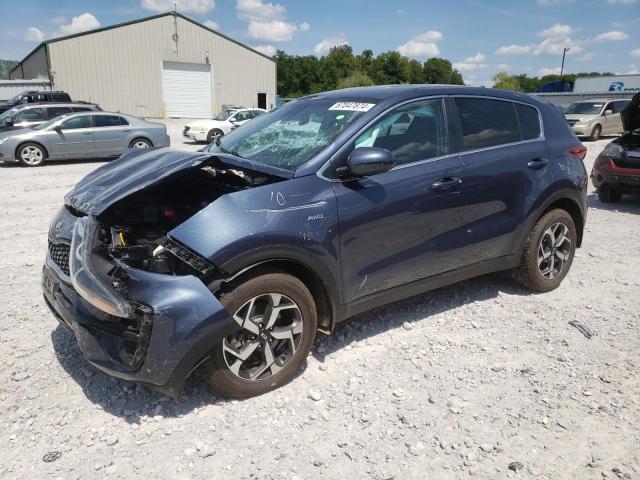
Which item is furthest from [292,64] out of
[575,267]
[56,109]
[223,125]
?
[575,267]

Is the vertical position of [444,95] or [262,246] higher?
[444,95]

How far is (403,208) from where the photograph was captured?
132 inches

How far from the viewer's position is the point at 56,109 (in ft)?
49.5

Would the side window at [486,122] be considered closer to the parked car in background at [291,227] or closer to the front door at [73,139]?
the parked car in background at [291,227]

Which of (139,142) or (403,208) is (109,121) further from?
(403,208)

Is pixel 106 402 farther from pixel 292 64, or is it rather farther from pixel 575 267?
pixel 292 64

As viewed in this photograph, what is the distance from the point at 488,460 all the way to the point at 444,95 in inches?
102

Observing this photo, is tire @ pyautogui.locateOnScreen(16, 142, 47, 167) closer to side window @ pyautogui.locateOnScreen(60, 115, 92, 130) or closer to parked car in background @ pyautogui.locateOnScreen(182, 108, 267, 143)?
side window @ pyautogui.locateOnScreen(60, 115, 92, 130)

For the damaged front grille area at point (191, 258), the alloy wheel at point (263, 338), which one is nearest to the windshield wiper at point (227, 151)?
the damaged front grille area at point (191, 258)

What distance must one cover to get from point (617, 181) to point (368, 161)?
707cm

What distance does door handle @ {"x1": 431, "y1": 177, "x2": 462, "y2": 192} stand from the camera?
3.52 meters

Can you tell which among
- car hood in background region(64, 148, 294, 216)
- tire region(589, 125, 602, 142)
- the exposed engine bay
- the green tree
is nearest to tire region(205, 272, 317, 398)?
the exposed engine bay

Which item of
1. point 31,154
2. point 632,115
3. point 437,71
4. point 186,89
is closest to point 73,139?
point 31,154

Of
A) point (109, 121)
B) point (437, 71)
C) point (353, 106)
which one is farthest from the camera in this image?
point (437, 71)
